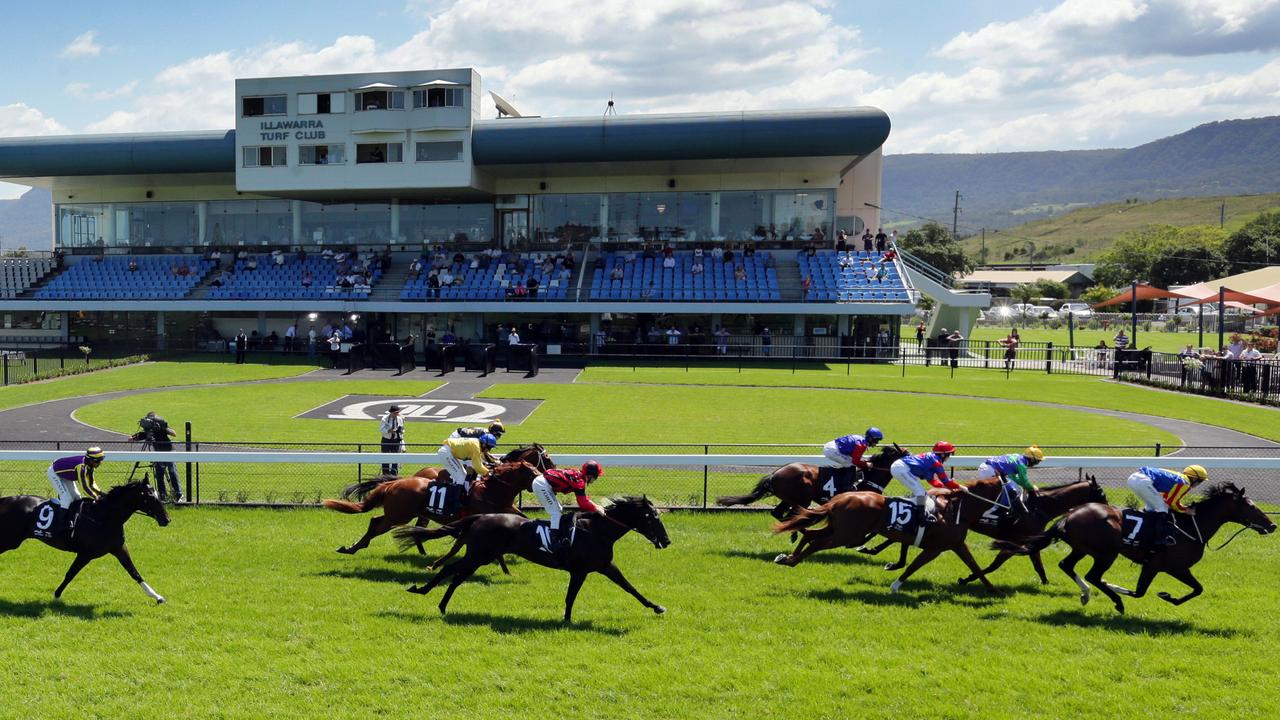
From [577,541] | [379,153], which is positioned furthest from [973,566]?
[379,153]

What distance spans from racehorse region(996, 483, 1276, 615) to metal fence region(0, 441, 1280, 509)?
403 centimetres

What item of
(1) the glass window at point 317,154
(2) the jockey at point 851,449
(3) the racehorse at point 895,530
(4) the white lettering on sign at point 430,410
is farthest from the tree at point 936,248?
(3) the racehorse at point 895,530

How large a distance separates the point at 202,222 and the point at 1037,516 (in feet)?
180

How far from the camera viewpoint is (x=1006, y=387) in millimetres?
34688

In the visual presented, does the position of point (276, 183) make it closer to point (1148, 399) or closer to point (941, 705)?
point (1148, 399)

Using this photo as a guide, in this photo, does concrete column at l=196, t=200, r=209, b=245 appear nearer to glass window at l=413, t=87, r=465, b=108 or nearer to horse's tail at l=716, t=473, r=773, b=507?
glass window at l=413, t=87, r=465, b=108

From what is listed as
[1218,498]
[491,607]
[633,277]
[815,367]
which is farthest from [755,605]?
[633,277]

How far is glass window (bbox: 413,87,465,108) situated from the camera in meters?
48.8

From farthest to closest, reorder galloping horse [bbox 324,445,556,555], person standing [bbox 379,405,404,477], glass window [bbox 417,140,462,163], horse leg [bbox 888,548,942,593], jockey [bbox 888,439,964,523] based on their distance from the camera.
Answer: glass window [bbox 417,140,462,163]
person standing [bbox 379,405,404,477]
galloping horse [bbox 324,445,556,555]
jockey [bbox 888,439,964,523]
horse leg [bbox 888,548,942,593]

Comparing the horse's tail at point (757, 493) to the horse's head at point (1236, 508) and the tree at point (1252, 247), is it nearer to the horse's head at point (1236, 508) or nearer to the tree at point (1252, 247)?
the horse's head at point (1236, 508)

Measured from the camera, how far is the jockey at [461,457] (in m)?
11.8

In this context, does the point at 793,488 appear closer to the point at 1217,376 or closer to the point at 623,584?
the point at 623,584

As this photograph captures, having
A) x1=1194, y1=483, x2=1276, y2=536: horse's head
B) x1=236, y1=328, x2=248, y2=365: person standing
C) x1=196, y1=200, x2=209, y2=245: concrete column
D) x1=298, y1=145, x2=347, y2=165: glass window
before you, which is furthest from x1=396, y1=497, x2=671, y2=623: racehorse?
x1=196, y1=200, x2=209, y2=245: concrete column

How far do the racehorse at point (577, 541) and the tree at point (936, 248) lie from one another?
103 m
